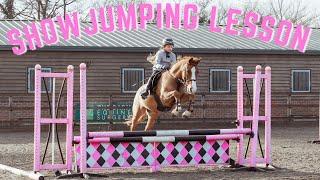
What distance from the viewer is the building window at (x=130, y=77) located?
2711 centimetres

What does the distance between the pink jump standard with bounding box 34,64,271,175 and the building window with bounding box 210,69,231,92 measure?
15.8 metres

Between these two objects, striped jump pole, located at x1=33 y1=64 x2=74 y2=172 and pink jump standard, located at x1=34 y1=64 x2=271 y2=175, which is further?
pink jump standard, located at x1=34 y1=64 x2=271 y2=175

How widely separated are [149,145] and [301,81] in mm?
18976

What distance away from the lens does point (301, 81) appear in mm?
29672

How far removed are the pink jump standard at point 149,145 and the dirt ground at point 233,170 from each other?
228mm

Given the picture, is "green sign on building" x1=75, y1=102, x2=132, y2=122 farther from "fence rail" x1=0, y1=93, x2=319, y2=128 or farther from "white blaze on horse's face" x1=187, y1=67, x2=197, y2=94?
"white blaze on horse's face" x1=187, y1=67, x2=197, y2=94

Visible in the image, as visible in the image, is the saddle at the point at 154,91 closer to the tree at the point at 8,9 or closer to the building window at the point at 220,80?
the building window at the point at 220,80

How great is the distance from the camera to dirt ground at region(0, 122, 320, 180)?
11.5 meters

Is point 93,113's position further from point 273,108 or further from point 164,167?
point 164,167

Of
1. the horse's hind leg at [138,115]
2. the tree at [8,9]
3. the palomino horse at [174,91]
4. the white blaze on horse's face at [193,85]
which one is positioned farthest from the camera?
the tree at [8,9]

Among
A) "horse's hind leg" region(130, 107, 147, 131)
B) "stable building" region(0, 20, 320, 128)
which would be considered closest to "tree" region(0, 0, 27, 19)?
"stable building" region(0, 20, 320, 128)

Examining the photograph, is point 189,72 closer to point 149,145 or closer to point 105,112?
point 149,145

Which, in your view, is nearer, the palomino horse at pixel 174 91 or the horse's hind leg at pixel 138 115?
the palomino horse at pixel 174 91

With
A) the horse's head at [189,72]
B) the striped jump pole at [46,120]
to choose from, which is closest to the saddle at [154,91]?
the horse's head at [189,72]
